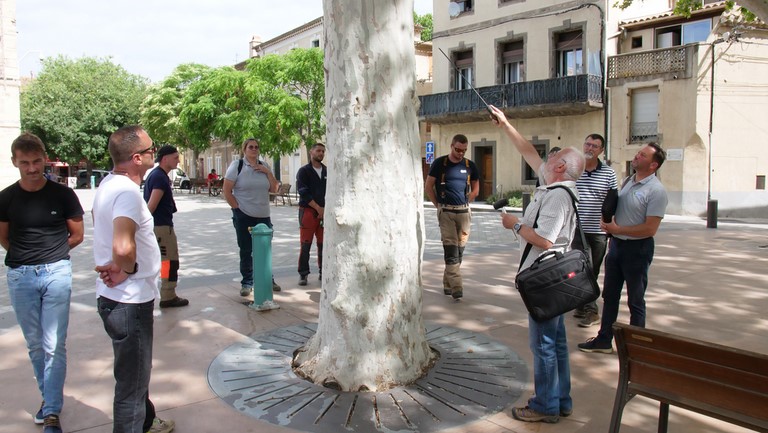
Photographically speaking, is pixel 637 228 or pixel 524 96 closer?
pixel 637 228

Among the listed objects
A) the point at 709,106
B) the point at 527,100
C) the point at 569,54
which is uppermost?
the point at 569,54

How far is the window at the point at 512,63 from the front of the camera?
82.8ft

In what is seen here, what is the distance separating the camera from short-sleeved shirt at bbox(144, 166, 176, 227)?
5.70 meters

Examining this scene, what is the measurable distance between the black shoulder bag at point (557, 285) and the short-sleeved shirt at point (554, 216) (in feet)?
0.21

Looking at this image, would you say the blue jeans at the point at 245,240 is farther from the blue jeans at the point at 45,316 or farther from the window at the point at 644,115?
the window at the point at 644,115

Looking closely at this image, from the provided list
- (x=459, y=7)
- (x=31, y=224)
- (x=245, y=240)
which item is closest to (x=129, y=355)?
(x=31, y=224)

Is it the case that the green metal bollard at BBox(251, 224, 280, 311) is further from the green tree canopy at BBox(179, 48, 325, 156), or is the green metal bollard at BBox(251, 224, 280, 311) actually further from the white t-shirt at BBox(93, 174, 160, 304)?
the green tree canopy at BBox(179, 48, 325, 156)

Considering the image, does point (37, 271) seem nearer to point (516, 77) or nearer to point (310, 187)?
point (310, 187)

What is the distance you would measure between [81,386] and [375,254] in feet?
7.17

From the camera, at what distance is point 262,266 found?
5852mm

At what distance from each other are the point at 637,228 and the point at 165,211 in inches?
173

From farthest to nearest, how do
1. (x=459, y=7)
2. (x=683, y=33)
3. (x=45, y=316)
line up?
(x=459, y=7)
(x=683, y=33)
(x=45, y=316)

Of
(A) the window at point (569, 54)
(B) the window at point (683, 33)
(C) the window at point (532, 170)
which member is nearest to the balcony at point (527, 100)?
(A) the window at point (569, 54)

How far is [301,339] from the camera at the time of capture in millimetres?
4914
